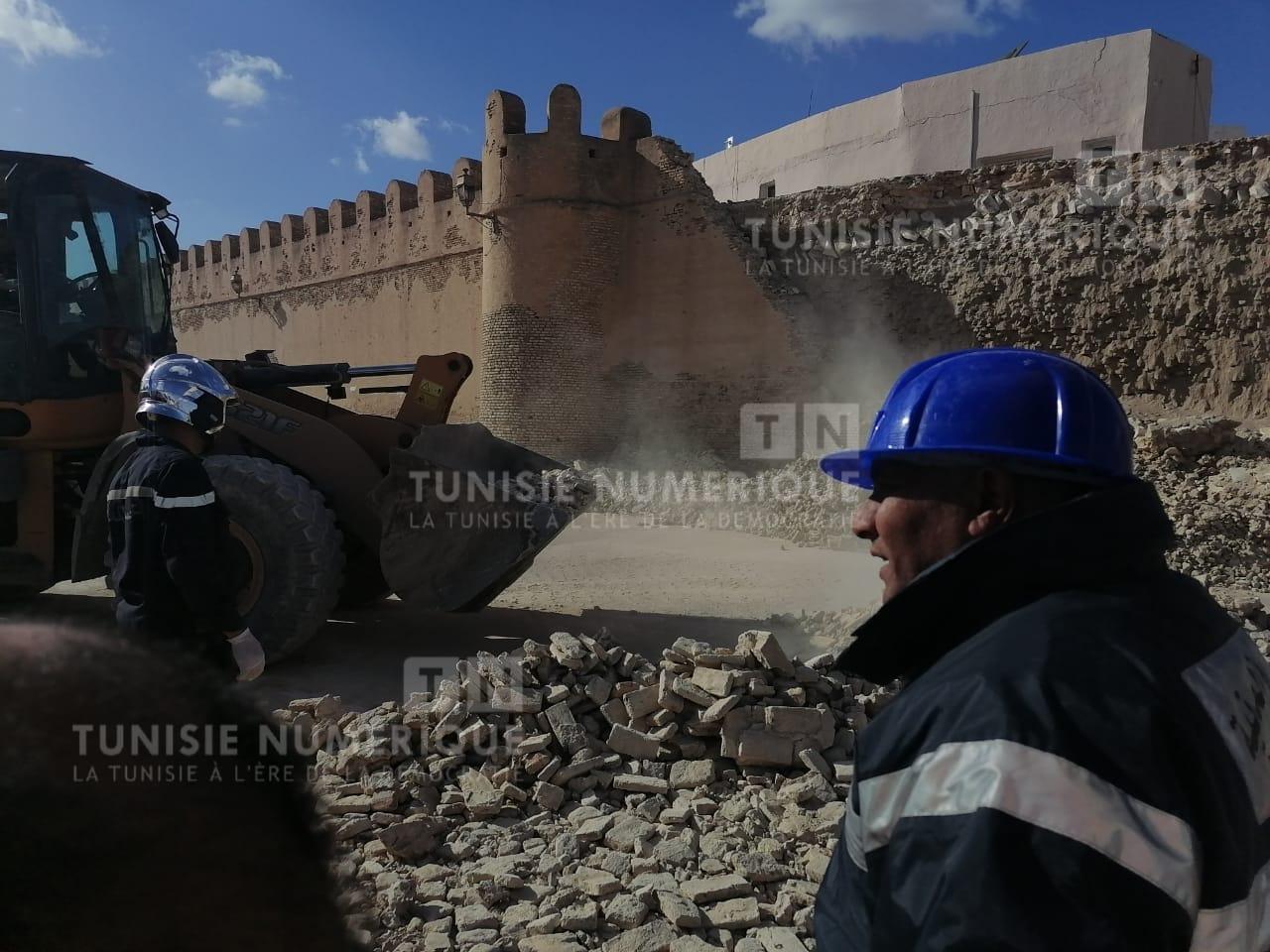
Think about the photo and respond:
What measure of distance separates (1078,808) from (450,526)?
5.30m

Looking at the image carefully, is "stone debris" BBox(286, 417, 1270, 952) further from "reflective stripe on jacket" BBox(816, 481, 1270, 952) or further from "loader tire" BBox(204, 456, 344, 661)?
"reflective stripe on jacket" BBox(816, 481, 1270, 952)

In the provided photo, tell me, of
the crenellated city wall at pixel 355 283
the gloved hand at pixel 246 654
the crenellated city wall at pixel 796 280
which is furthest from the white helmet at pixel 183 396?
the crenellated city wall at pixel 355 283

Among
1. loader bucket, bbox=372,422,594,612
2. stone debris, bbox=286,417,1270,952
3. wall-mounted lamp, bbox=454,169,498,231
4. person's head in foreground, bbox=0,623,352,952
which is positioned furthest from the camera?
wall-mounted lamp, bbox=454,169,498,231

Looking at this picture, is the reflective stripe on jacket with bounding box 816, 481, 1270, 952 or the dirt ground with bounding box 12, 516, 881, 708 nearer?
the reflective stripe on jacket with bounding box 816, 481, 1270, 952

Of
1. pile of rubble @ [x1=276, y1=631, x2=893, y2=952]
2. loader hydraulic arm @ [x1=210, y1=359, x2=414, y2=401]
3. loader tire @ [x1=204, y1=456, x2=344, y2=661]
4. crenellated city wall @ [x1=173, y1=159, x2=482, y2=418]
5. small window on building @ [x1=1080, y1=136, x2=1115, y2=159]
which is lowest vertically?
pile of rubble @ [x1=276, y1=631, x2=893, y2=952]

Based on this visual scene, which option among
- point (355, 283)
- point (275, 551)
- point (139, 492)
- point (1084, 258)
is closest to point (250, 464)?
point (275, 551)

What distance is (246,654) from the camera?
3.46 m

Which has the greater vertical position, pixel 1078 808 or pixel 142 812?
pixel 142 812

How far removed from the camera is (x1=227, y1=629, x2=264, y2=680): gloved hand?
344 cm

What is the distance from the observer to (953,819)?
94 cm

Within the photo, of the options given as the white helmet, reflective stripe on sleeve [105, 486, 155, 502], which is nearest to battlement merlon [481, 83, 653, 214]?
the white helmet

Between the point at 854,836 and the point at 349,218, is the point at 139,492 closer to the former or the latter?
the point at 854,836

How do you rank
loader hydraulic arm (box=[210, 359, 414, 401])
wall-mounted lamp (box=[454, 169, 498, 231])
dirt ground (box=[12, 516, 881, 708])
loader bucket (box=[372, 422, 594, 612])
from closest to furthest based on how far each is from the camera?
1. loader bucket (box=[372, 422, 594, 612])
2. dirt ground (box=[12, 516, 881, 708])
3. loader hydraulic arm (box=[210, 359, 414, 401])
4. wall-mounted lamp (box=[454, 169, 498, 231])

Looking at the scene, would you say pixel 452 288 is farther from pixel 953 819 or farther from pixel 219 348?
pixel 953 819
